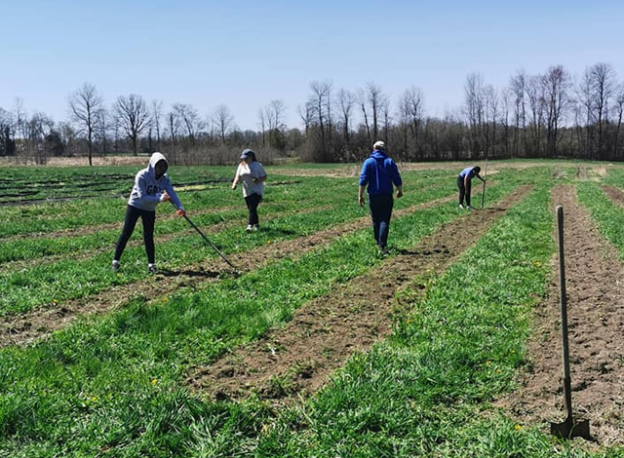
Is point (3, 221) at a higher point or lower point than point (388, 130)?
lower

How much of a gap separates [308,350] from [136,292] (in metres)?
3.60

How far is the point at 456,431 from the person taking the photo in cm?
383

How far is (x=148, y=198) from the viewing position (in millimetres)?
8898

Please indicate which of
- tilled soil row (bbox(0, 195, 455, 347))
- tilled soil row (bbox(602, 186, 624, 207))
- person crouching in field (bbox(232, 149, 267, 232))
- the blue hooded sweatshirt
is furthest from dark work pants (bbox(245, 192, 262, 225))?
tilled soil row (bbox(602, 186, 624, 207))

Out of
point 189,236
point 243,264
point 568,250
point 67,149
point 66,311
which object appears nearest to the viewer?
point 66,311

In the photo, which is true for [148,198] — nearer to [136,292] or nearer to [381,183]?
[136,292]

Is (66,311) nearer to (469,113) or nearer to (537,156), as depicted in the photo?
(537,156)

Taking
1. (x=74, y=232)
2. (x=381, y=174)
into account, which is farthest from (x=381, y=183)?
(x=74, y=232)

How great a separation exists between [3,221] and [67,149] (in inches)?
4384

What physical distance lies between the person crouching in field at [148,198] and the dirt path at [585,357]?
624 centimetres

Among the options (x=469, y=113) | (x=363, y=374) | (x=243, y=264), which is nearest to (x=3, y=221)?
(x=243, y=264)

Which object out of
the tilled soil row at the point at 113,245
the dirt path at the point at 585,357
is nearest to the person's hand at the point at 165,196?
the tilled soil row at the point at 113,245

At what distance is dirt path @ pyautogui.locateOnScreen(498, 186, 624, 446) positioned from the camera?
4.07m

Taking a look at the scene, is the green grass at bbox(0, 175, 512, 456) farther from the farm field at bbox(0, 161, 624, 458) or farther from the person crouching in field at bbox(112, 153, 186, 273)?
the person crouching in field at bbox(112, 153, 186, 273)
